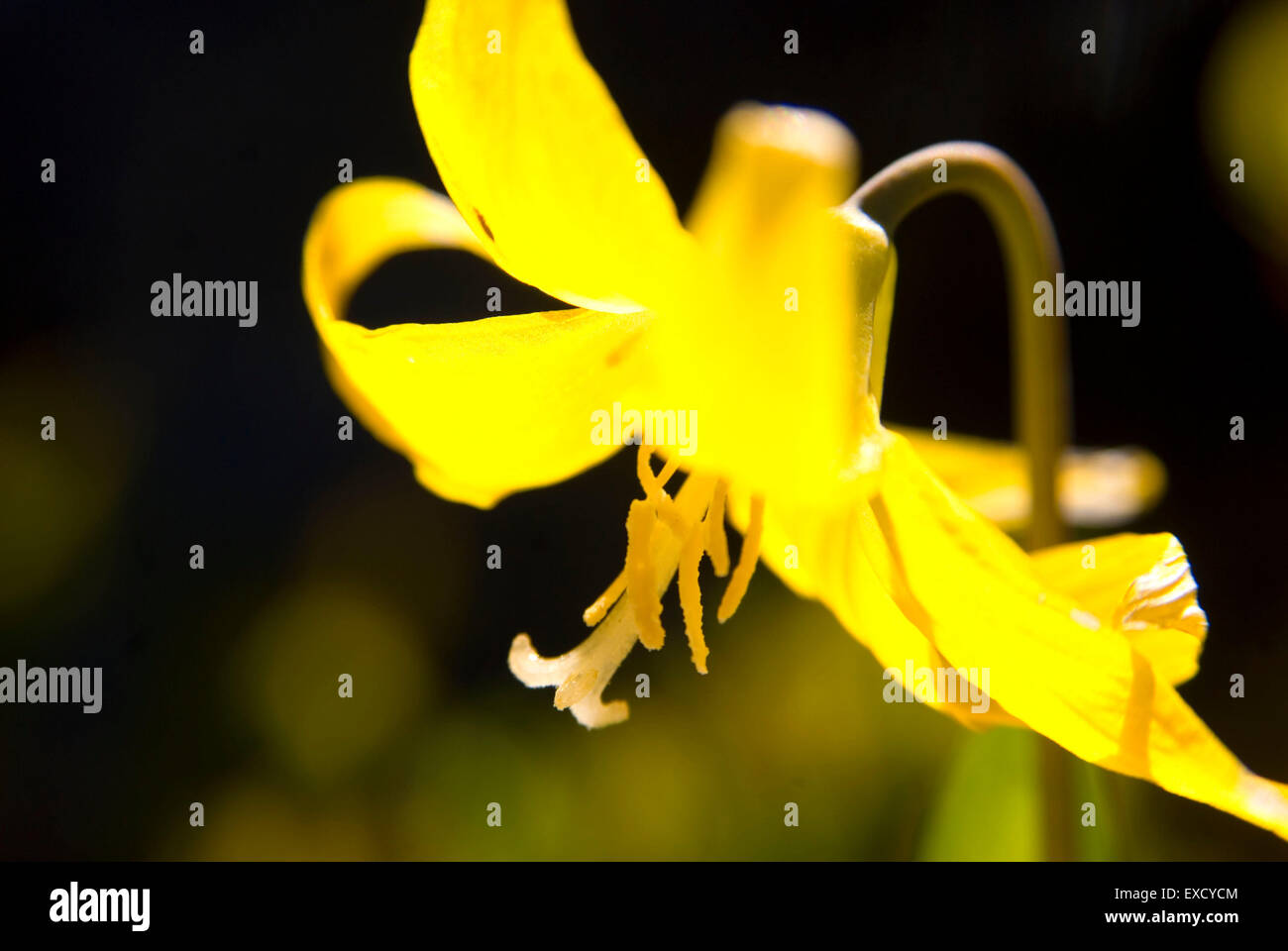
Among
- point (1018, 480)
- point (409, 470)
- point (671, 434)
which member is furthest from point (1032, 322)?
point (409, 470)

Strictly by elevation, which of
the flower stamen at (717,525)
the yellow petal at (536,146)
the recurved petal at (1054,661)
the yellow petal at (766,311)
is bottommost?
the recurved petal at (1054,661)

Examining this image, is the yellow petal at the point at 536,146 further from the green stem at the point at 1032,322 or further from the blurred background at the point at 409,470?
the blurred background at the point at 409,470

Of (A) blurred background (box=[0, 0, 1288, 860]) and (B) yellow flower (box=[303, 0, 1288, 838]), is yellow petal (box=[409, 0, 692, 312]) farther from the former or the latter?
(A) blurred background (box=[0, 0, 1288, 860])

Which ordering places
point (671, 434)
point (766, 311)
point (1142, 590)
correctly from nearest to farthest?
point (766, 311), point (671, 434), point (1142, 590)

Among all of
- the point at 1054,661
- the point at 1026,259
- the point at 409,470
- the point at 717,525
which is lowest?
the point at 1054,661

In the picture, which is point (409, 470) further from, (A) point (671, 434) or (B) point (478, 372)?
(A) point (671, 434)

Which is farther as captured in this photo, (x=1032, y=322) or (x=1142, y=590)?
(x=1032, y=322)

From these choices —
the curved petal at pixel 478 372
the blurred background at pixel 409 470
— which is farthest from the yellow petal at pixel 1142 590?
the blurred background at pixel 409 470
